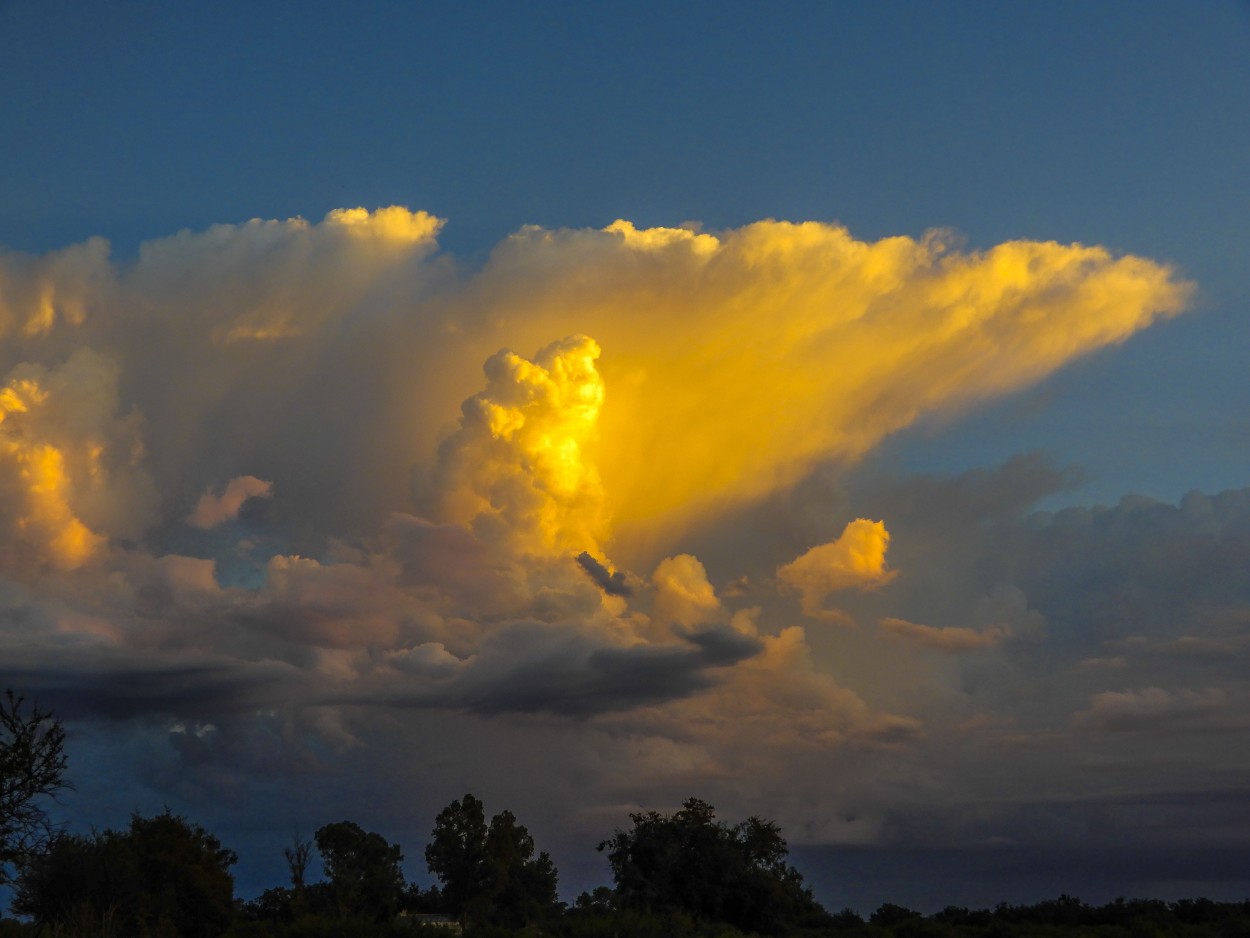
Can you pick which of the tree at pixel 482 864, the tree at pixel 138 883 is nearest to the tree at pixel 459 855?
the tree at pixel 482 864

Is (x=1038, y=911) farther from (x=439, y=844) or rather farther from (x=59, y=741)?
(x=59, y=741)

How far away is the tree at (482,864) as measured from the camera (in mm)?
132250

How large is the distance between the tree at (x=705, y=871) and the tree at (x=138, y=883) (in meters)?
29.3

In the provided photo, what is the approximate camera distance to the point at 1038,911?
108m

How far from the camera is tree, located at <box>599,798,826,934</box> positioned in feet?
261

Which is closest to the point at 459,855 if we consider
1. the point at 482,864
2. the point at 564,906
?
the point at 482,864

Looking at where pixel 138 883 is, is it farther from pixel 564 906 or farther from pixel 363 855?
pixel 363 855

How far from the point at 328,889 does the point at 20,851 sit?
71.4 meters

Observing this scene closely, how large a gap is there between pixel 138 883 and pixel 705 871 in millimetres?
38274

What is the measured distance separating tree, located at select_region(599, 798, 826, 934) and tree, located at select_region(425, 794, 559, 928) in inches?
2036

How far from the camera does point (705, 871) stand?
81.1 meters

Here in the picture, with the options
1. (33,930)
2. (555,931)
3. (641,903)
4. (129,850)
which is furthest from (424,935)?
(129,850)

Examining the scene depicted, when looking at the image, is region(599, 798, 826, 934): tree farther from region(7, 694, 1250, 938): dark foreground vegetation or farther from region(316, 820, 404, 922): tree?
region(316, 820, 404, 922): tree

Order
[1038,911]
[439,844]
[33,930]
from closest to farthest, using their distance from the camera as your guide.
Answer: [33,930]
[1038,911]
[439,844]
